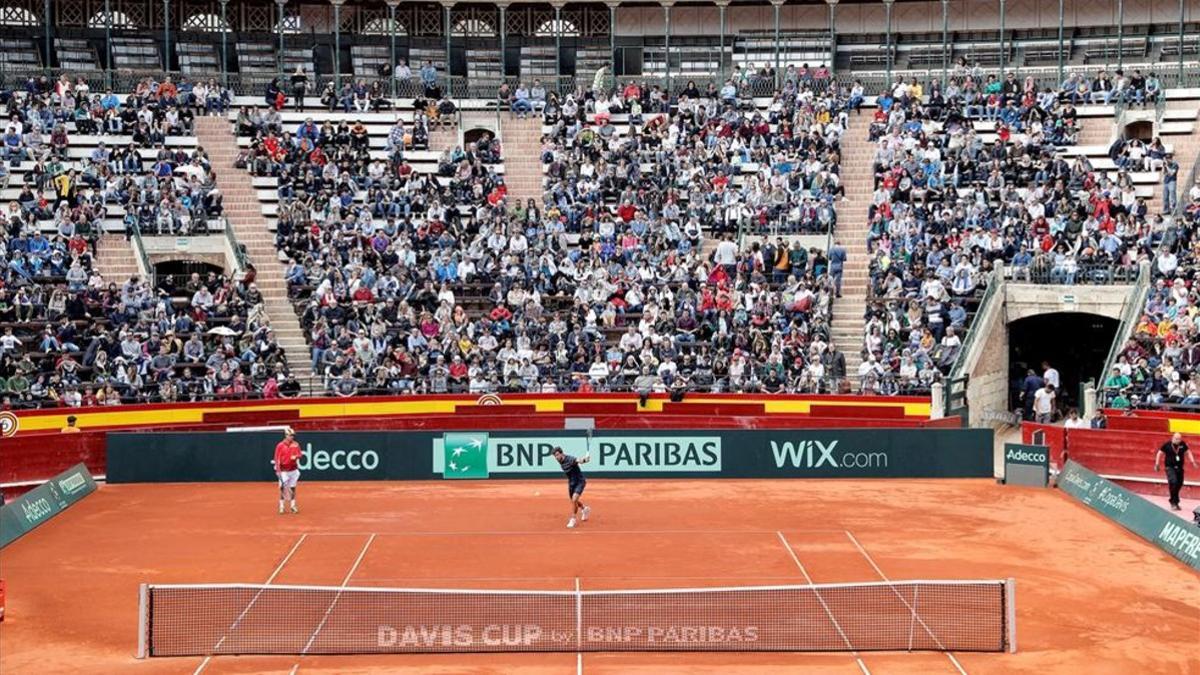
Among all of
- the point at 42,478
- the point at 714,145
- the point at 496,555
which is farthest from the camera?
the point at 714,145

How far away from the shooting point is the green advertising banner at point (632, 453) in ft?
110

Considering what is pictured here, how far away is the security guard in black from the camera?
29.0m

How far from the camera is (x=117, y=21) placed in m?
53.4

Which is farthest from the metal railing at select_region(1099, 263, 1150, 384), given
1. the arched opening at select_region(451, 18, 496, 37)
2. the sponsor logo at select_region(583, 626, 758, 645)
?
the arched opening at select_region(451, 18, 496, 37)

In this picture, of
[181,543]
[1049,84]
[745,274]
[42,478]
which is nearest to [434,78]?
[745,274]

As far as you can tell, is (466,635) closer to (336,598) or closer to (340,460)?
(336,598)

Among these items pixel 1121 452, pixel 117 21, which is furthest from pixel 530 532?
pixel 117 21

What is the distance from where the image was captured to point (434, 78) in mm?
53281

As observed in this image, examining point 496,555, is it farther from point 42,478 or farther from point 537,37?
point 537,37

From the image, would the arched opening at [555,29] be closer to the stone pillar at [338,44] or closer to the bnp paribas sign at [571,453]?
the stone pillar at [338,44]

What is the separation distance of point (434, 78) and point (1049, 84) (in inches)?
840

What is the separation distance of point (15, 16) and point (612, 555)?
36.9m

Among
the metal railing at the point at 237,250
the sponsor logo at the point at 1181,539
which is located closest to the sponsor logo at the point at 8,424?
the metal railing at the point at 237,250

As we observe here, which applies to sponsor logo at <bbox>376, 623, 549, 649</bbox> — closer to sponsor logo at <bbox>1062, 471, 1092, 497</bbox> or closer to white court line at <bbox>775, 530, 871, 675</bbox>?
white court line at <bbox>775, 530, 871, 675</bbox>
